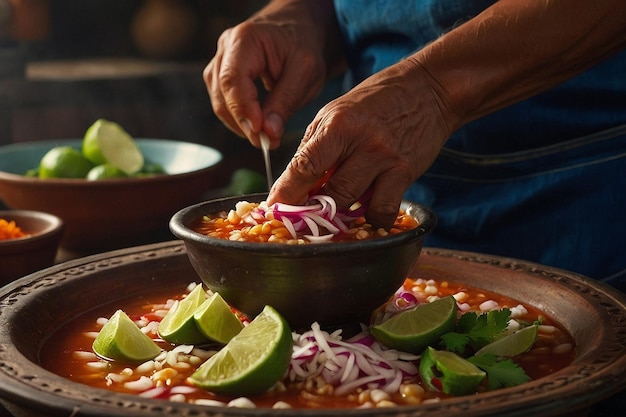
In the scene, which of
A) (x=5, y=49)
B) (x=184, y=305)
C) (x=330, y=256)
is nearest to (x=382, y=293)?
(x=330, y=256)

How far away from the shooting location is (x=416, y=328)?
182 cm

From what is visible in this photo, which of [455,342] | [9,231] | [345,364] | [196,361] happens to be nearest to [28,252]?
[9,231]

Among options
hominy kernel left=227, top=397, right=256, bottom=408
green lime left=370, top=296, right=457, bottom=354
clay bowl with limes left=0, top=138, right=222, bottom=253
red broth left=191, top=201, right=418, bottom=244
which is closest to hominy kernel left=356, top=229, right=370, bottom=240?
red broth left=191, top=201, right=418, bottom=244

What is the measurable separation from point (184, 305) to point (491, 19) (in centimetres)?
104

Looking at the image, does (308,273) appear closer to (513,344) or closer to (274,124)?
(513,344)

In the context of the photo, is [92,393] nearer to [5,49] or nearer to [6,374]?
[6,374]

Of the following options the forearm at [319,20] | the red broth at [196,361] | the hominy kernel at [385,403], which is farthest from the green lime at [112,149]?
the hominy kernel at [385,403]

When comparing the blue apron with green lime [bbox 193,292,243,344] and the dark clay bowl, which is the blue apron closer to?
the dark clay bowl

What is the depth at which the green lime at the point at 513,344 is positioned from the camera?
183 centimetres

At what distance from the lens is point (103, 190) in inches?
119

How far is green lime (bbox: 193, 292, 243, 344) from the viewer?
1.81 m

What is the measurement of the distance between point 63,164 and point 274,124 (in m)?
1.03

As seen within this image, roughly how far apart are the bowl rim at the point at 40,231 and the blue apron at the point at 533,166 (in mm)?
1203

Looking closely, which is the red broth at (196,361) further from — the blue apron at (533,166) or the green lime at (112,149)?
the green lime at (112,149)
